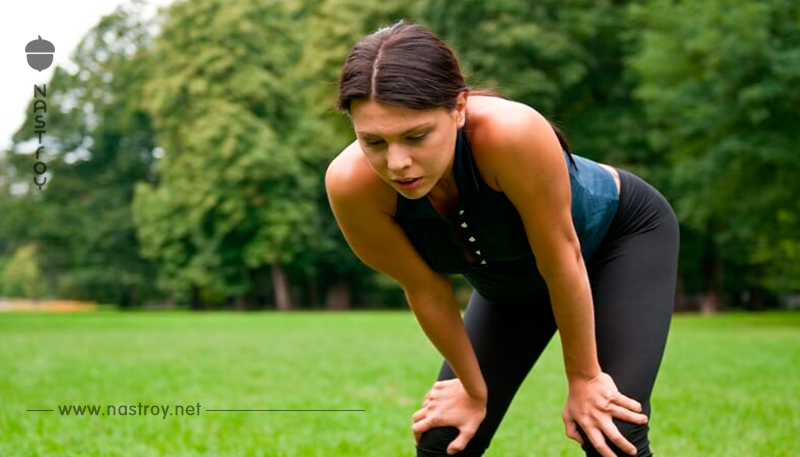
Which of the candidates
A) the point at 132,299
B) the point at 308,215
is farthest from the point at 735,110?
the point at 132,299

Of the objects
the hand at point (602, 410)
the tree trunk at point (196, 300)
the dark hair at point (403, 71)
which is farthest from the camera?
the tree trunk at point (196, 300)

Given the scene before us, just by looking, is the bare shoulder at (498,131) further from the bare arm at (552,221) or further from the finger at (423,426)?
the finger at (423,426)

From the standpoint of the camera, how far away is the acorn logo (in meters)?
8.12

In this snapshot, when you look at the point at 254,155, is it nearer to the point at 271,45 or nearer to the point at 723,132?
the point at 271,45

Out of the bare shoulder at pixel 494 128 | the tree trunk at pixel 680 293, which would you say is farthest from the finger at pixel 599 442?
the tree trunk at pixel 680 293

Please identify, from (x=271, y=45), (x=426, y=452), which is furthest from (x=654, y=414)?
(x=271, y=45)

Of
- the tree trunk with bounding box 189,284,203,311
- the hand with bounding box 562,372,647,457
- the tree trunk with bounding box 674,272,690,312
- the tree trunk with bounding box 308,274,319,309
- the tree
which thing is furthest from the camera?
the tree trunk with bounding box 308,274,319,309

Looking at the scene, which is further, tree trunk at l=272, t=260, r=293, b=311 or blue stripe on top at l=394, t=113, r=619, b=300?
tree trunk at l=272, t=260, r=293, b=311

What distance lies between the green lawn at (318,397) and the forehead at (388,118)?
3425mm

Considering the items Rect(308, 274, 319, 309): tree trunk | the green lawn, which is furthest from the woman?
Rect(308, 274, 319, 309): tree trunk

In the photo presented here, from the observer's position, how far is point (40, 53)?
8.49m

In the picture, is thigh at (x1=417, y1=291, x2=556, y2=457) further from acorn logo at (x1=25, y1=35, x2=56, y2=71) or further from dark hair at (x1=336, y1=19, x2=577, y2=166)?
acorn logo at (x1=25, y1=35, x2=56, y2=71)

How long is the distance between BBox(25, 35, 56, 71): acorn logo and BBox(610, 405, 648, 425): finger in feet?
22.3

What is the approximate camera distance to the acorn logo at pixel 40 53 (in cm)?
812
